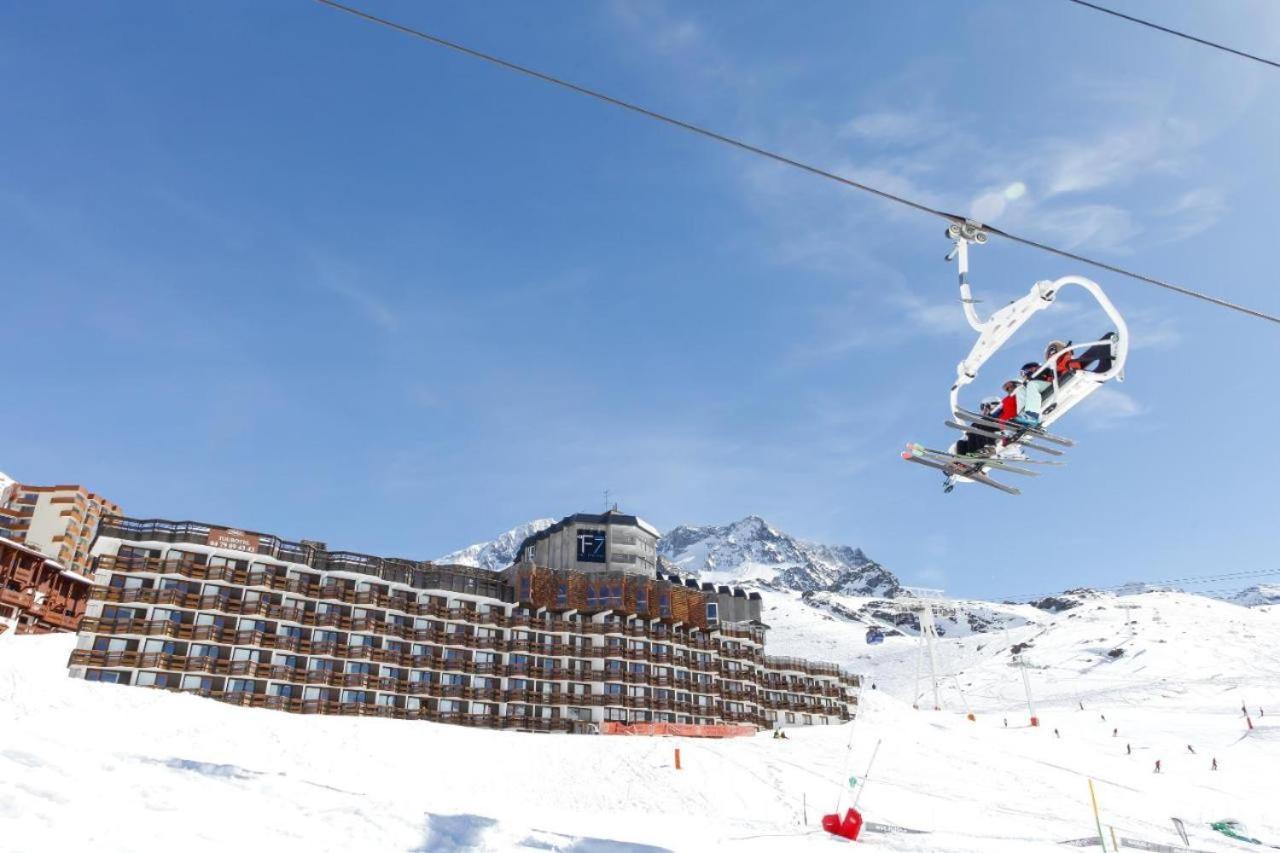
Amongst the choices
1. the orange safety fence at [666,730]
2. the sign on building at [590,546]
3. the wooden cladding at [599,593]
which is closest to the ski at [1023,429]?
the orange safety fence at [666,730]

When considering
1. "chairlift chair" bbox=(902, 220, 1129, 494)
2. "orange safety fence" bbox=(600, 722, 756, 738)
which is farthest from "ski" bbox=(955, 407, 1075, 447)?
"orange safety fence" bbox=(600, 722, 756, 738)

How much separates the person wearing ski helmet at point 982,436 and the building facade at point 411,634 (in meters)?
56.9

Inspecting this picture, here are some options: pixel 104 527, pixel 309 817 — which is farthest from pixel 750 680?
pixel 309 817

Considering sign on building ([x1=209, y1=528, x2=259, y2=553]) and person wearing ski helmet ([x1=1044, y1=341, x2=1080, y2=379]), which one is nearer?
person wearing ski helmet ([x1=1044, y1=341, x2=1080, y2=379])

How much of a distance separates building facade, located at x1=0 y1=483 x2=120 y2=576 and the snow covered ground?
170 ft

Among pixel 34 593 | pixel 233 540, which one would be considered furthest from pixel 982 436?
pixel 34 593

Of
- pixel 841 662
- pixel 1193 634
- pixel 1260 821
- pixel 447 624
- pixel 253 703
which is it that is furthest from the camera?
pixel 841 662

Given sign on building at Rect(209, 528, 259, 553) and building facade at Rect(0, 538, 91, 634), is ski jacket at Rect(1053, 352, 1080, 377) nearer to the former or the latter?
sign on building at Rect(209, 528, 259, 553)

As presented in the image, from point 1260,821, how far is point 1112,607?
167204 mm

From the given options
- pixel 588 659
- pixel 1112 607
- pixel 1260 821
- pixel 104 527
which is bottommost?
pixel 1260 821

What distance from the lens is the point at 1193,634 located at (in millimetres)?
152750

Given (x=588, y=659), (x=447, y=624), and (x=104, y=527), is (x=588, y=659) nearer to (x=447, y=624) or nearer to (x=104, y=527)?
(x=447, y=624)

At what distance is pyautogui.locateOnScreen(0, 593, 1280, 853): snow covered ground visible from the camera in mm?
15398

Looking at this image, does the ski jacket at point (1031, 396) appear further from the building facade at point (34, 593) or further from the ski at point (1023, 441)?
the building facade at point (34, 593)
